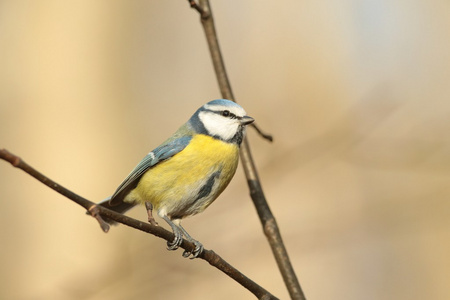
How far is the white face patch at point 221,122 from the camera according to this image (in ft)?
7.80

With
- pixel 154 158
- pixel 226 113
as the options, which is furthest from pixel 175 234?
pixel 226 113

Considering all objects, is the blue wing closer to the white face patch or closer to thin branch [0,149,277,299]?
the white face patch

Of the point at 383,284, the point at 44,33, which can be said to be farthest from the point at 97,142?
the point at 383,284

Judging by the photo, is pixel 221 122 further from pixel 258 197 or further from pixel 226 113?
pixel 258 197

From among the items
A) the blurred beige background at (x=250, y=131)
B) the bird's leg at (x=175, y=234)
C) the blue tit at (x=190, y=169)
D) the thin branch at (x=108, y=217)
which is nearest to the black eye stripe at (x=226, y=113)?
the blue tit at (x=190, y=169)

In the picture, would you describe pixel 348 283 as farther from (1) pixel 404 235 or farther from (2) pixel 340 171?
(2) pixel 340 171

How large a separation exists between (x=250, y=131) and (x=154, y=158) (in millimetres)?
2902

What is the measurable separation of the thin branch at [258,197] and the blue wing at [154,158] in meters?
0.28

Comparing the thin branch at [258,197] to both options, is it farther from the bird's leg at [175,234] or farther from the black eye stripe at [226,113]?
the bird's leg at [175,234]

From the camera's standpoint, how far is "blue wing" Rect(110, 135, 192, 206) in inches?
89.5

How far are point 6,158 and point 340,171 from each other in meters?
4.95

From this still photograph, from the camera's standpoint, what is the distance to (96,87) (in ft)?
17.9

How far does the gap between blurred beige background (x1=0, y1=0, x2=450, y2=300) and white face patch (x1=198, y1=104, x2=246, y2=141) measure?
124cm

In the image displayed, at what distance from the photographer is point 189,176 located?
221cm
